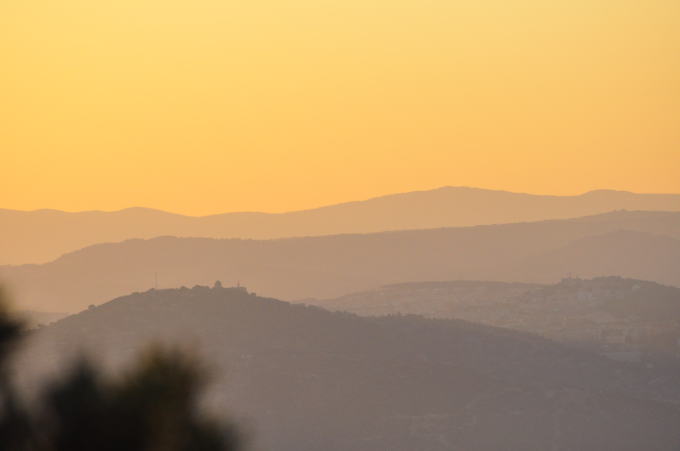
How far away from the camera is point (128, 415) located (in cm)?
1731

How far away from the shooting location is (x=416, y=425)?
142375mm

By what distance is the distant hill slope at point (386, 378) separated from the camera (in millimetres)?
139125

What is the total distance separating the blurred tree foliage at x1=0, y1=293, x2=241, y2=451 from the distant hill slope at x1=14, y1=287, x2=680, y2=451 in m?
109

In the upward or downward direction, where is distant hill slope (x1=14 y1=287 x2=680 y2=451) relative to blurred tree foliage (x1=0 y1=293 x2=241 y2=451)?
downward

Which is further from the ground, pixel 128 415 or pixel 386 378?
pixel 128 415

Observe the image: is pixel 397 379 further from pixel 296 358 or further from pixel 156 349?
pixel 156 349

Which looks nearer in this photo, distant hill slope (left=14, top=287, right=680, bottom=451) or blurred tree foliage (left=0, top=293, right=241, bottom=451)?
blurred tree foliage (left=0, top=293, right=241, bottom=451)

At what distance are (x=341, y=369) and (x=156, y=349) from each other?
462 ft

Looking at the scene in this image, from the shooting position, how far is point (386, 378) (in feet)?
511

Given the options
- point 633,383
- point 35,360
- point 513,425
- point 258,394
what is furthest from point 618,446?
point 35,360

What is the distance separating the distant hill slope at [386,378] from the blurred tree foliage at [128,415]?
359 ft

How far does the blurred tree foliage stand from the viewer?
17.2m

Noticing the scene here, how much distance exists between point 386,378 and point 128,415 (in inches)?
5480

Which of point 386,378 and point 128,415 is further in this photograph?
point 386,378
